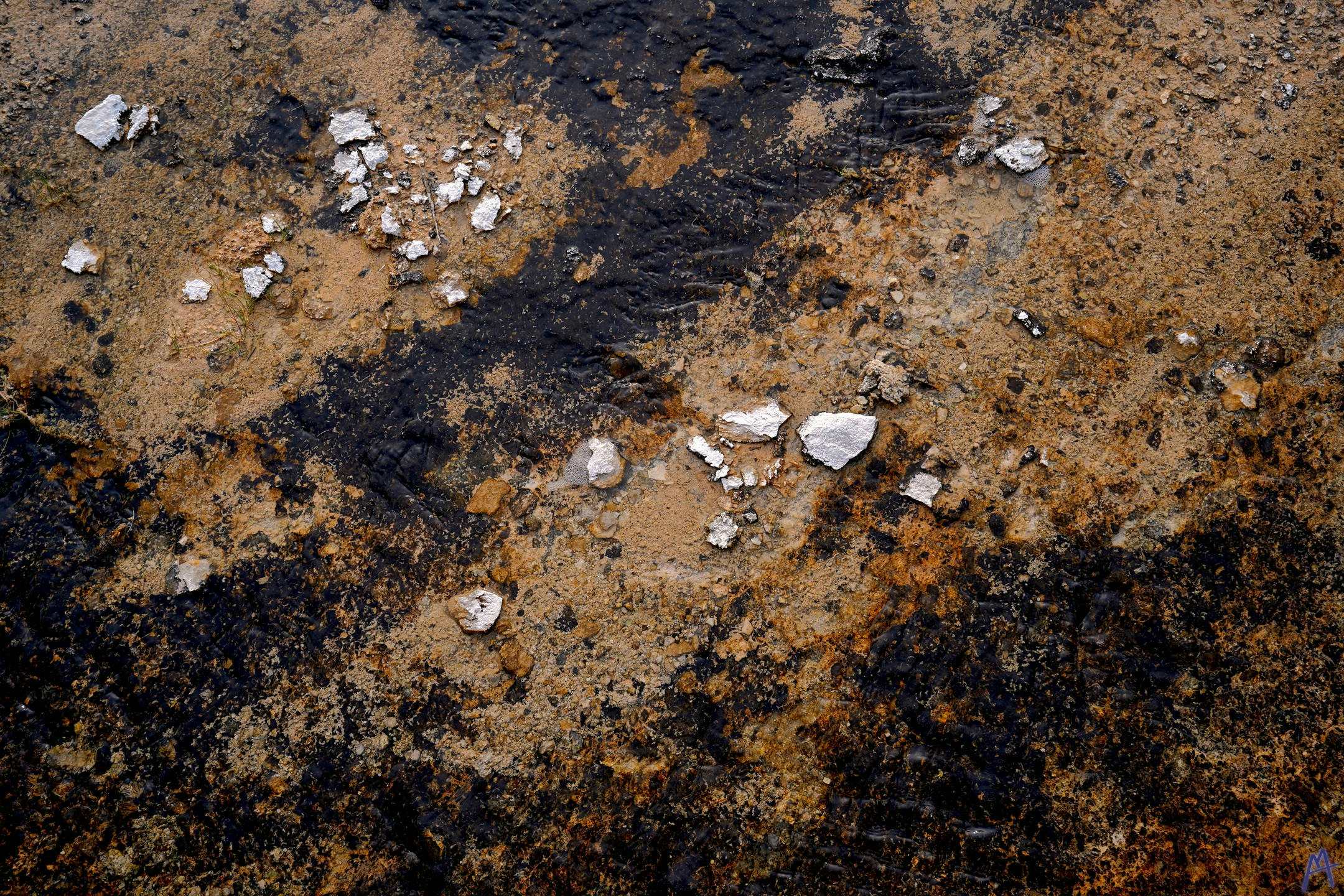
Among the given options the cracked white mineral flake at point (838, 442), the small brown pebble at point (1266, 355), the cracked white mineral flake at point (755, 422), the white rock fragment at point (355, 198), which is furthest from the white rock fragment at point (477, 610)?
the small brown pebble at point (1266, 355)

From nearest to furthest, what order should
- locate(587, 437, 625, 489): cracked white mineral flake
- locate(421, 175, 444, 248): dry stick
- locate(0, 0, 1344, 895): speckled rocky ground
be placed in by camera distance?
locate(0, 0, 1344, 895): speckled rocky ground → locate(587, 437, 625, 489): cracked white mineral flake → locate(421, 175, 444, 248): dry stick

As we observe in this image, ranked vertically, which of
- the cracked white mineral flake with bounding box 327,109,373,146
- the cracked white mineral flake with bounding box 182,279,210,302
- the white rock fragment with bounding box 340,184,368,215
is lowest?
the cracked white mineral flake with bounding box 182,279,210,302

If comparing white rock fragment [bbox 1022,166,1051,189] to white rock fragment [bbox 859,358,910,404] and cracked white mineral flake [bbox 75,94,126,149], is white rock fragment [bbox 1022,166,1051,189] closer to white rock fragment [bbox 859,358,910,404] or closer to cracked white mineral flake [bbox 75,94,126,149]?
white rock fragment [bbox 859,358,910,404]

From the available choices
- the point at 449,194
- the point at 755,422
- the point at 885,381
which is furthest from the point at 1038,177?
the point at 449,194

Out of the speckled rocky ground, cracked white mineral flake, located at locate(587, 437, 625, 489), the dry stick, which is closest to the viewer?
the speckled rocky ground

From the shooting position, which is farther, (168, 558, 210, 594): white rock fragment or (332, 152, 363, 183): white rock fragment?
(332, 152, 363, 183): white rock fragment

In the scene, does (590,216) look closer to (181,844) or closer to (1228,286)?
(1228,286)

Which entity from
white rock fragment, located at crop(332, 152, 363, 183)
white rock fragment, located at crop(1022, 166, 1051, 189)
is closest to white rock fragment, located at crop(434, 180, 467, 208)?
white rock fragment, located at crop(332, 152, 363, 183)

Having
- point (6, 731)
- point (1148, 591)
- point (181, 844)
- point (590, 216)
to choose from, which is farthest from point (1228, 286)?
point (6, 731)
